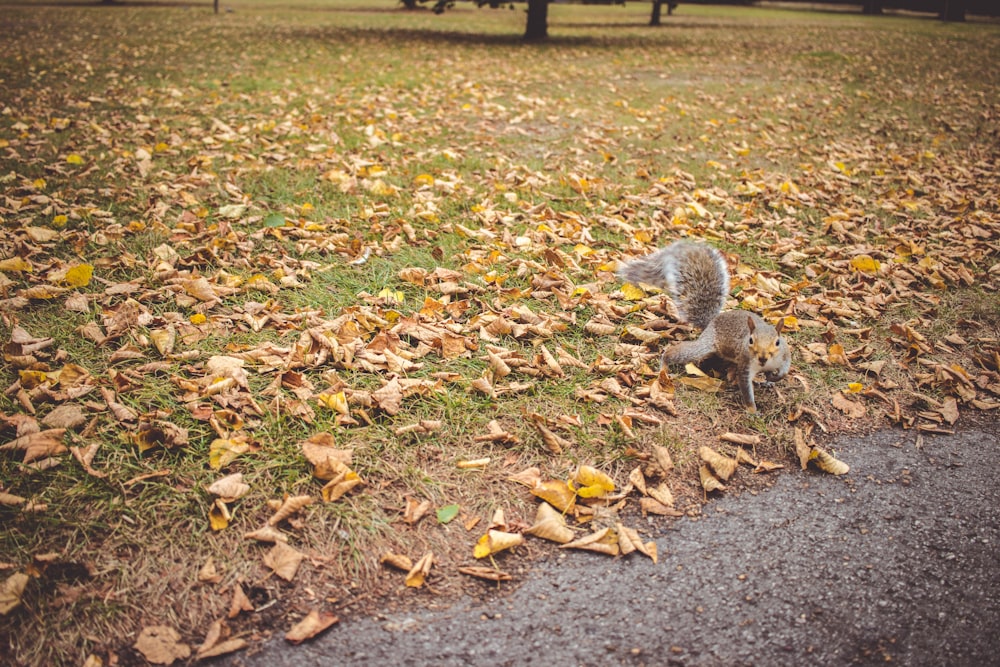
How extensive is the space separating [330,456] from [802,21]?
919 inches

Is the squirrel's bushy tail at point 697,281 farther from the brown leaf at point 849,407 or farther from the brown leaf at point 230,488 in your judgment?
the brown leaf at point 230,488

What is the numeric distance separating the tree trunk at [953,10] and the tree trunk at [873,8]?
3.37 metres

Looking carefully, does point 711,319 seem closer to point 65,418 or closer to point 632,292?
point 632,292

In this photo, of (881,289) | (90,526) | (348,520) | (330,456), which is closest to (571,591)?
(348,520)

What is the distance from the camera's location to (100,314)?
2912 millimetres

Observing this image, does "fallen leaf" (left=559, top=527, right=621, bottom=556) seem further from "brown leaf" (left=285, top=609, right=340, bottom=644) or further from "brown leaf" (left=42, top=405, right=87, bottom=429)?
"brown leaf" (left=42, top=405, right=87, bottom=429)

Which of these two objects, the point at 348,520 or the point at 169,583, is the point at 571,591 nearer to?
the point at 348,520

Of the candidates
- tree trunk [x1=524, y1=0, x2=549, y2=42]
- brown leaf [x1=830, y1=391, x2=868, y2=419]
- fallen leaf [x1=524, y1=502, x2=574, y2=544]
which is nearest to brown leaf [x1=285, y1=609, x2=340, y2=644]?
fallen leaf [x1=524, y1=502, x2=574, y2=544]

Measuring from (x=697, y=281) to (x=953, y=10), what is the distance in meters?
26.2

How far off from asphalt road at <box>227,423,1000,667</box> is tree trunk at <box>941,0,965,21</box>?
26.0m

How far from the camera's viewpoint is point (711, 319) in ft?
9.27

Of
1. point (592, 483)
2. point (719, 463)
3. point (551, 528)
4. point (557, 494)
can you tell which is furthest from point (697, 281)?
point (551, 528)

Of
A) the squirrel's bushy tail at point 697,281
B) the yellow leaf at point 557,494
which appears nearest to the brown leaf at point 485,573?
the yellow leaf at point 557,494

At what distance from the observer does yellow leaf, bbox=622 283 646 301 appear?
10.8 ft
